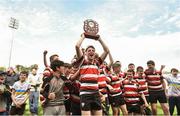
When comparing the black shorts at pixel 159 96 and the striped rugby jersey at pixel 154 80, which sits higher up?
the striped rugby jersey at pixel 154 80

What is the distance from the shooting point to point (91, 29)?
254 inches

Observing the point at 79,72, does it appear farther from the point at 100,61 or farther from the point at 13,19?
the point at 13,19

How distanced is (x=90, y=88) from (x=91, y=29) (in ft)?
4.71

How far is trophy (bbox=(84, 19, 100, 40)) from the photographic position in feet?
21.0

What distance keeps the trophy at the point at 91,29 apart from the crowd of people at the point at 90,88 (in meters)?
0.18

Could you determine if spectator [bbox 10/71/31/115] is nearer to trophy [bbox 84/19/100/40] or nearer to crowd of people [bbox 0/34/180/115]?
crowd of people [bbox 0/34/180/115]

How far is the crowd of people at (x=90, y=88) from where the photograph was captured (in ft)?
20.0

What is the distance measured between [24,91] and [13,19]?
37.7 metres

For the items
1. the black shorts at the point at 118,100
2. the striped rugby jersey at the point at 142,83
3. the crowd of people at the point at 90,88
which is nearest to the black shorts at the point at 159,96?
the crowd of people at the point at 90,88

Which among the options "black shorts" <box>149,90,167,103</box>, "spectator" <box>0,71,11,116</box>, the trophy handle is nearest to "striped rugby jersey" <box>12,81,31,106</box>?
"spectator" <box>0,71,11,116</box>

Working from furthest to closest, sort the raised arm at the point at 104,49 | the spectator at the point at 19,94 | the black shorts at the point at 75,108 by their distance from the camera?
1. the spectator at the point at 19,94
2. the black shorts at the point at 75,108
3. the raised arm at the point at 104,49

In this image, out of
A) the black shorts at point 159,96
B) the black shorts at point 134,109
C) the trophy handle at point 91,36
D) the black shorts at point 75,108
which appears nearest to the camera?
the trophy handle at point 91,36

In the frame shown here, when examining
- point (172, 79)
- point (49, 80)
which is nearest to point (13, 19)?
point (172, 79)

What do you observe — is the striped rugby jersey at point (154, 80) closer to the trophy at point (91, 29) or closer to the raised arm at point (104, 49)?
the raised arm at point (104, 49)
